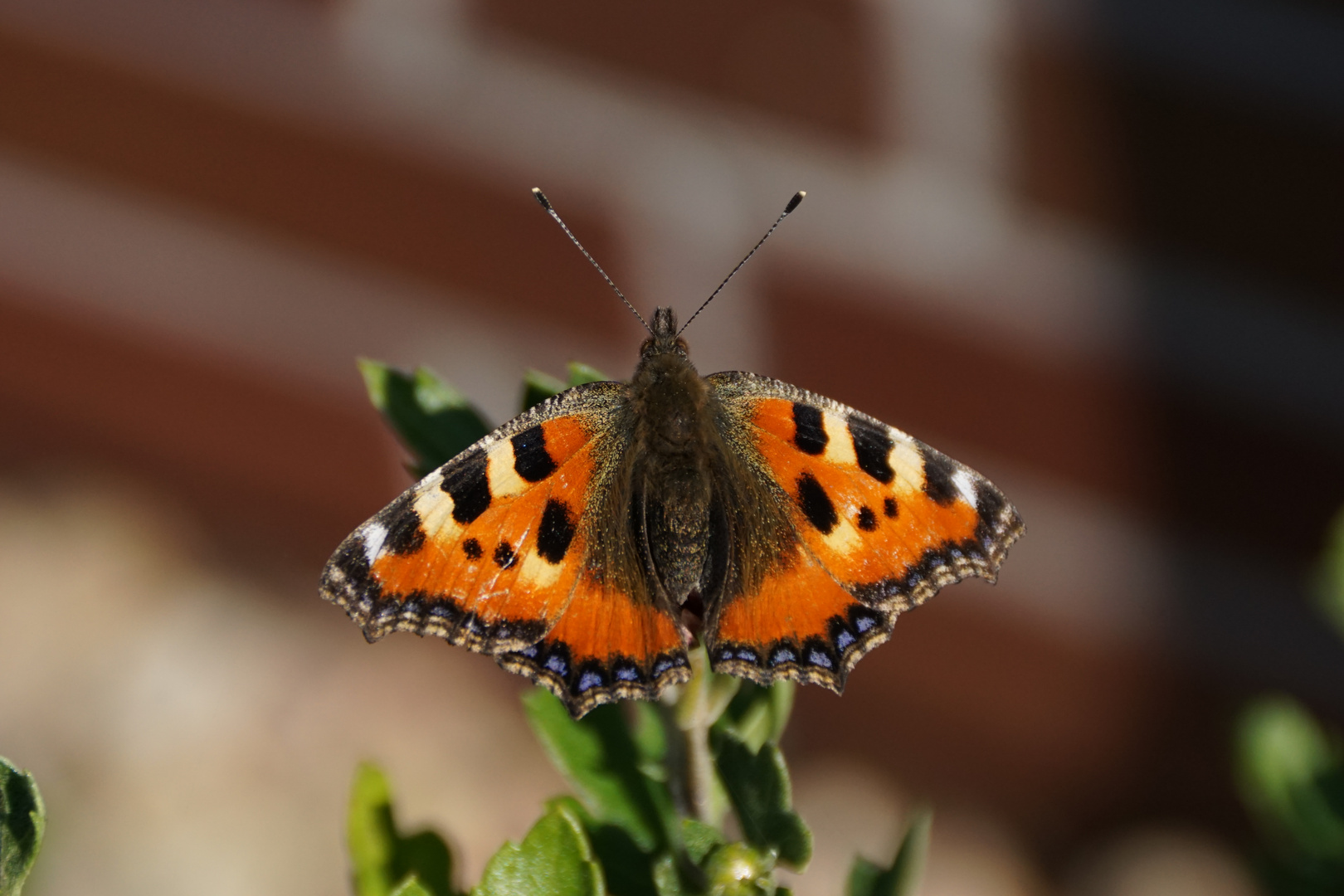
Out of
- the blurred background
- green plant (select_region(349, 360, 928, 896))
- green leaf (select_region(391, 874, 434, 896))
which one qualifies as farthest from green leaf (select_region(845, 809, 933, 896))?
the blurred background

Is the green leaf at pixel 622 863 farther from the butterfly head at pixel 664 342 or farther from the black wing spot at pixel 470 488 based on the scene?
the butterfly head at pixel 664 342

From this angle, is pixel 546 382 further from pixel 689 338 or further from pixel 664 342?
pixel 689 338

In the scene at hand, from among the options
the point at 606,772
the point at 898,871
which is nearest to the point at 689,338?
the point at 606,772

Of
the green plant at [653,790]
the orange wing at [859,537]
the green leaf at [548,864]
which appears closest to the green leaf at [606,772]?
the green plant at [653,790]

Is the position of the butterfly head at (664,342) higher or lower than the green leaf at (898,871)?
higher

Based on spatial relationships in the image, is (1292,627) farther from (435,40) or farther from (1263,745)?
(435,40)

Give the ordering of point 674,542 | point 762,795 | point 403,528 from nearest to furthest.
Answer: point 762,795 → point 403,528 → point 674,542
